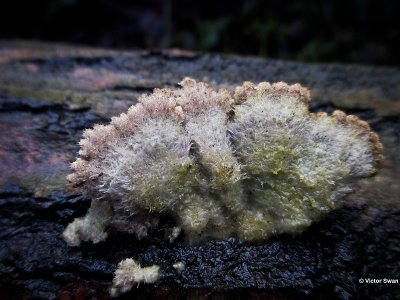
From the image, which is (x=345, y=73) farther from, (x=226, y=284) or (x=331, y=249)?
(x=226, y=284)

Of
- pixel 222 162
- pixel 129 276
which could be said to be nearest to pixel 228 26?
pixel 222 162

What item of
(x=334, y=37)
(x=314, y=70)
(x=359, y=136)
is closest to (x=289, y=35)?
(x=334, y=37)

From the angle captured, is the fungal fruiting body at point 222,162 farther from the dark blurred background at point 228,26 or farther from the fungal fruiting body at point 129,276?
the dark blurred background at point 228,26

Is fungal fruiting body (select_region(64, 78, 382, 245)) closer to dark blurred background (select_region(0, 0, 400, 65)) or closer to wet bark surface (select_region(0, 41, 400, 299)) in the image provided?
wet bark surface (select_region(0, 41, 400, 299))

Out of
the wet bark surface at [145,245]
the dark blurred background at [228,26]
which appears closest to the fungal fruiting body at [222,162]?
the wet bark surface at [145,245]

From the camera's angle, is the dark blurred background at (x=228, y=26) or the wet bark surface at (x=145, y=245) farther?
the dark blurred background at (x=228, y=26)

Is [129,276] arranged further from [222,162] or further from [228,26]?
[228,26]
